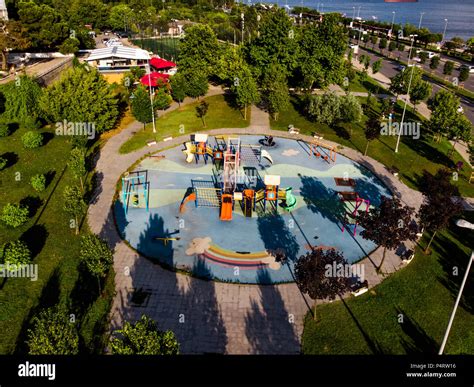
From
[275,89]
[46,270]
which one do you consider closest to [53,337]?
[46,270]

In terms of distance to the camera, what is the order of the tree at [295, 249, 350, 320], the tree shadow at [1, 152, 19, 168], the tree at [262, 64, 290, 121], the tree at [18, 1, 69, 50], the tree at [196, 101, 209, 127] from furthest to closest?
the tree at [18, 1, 69, 50] < the tree at [196, 101, 209, 127] < the tree at [262, 64, 290, 121] < the tree shadow at [1, 152, 19, 168] < the tree at [295, 249, 350, 320]

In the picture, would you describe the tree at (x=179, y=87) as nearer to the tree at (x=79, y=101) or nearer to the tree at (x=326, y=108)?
the tree at (x=79, y=101)

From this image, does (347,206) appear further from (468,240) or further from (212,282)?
(212,282)

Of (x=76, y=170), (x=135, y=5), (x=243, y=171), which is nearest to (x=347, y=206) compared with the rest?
(x=243, y=171)

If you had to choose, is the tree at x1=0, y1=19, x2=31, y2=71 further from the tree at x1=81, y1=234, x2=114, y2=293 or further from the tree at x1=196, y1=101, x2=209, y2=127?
the tree at x1=81, y1=234, x2=114, y2=293

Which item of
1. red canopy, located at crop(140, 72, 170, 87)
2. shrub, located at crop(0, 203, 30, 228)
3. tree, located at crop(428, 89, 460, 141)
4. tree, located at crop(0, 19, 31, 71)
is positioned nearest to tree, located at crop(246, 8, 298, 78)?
red canopy, located at crop(140, 72, 170, 87)

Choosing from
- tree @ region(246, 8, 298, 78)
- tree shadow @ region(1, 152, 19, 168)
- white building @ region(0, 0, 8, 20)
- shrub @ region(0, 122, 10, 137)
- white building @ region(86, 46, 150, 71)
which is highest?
white building @ region(0, 0, 8, 20)

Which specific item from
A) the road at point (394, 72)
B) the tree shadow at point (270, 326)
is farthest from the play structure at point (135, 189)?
the road at point (394, 72)
